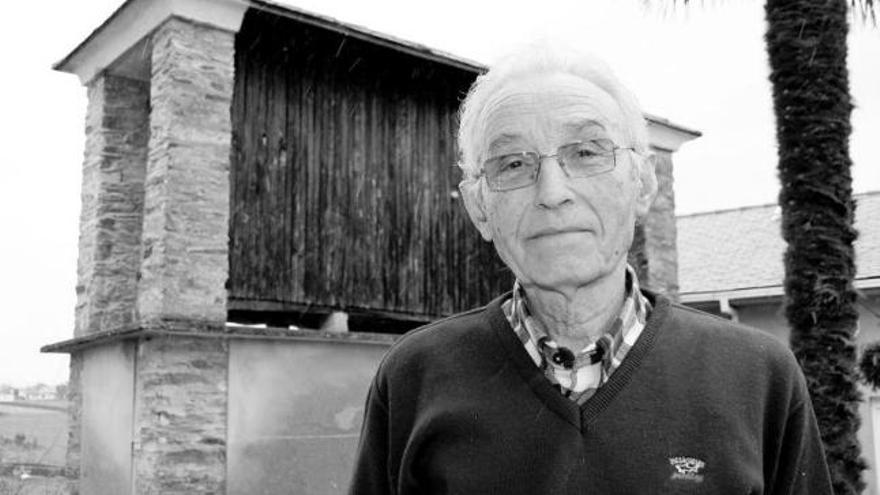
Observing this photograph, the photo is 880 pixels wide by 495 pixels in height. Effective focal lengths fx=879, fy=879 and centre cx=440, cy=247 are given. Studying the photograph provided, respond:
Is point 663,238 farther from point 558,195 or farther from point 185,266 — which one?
point 558,195

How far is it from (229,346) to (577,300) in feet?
20.9

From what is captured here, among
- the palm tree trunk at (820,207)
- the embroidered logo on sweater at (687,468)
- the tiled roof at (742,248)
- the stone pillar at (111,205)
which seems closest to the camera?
the embroidered logo on sweater at (687,468)

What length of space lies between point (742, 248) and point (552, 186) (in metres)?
14.6

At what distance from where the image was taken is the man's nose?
1848 mm

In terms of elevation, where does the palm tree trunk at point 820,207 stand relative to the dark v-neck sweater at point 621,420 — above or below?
above

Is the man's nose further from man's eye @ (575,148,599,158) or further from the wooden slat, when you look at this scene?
the wooden slat

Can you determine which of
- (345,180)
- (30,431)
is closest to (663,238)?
(345,180)

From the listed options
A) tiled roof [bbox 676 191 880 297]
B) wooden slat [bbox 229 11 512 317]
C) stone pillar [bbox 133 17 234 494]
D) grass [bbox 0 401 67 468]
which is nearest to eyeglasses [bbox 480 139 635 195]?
stone pillar [bbox 133 17 234 494]

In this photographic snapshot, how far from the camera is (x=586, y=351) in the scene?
1.90 meters

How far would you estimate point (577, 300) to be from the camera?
6.34 feet

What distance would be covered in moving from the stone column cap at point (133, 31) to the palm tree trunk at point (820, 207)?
484 cm

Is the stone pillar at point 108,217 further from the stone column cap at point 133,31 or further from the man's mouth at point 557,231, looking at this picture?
the man's mouth at point 557,231

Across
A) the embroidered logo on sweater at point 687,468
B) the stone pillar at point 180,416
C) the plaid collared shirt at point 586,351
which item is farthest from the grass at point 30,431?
the embroidered logo on sweater at point 687,468

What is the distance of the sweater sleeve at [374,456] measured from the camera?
2.03 m
